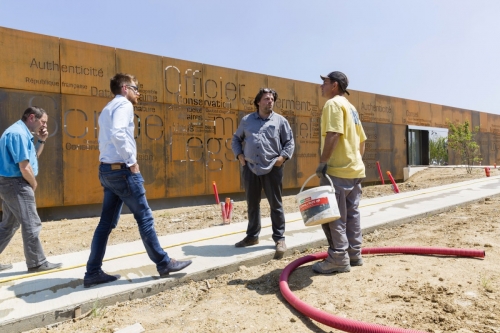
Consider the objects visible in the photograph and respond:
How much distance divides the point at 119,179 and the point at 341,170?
1.87m

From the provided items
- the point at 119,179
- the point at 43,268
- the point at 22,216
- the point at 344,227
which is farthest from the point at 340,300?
the point at 22,216

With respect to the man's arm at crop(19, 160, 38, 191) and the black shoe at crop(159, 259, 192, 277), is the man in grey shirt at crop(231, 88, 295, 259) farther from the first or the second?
the man's arm at crop(19, 160, 38, 191)

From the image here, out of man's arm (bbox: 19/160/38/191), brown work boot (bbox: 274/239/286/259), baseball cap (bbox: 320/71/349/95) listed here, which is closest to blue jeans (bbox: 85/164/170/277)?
man's arm (bbox: 19/160/38/191)

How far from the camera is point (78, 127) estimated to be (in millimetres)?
7195

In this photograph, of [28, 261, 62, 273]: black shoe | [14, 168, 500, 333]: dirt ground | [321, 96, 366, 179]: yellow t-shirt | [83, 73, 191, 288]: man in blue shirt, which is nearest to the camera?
[14, 168, 500, 333]: dirt ground

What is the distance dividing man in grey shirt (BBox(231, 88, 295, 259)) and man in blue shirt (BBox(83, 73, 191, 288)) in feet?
3.95

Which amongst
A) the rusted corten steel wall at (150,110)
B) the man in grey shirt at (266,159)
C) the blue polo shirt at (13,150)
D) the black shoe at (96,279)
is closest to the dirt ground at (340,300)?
the black shoe at (96,279)

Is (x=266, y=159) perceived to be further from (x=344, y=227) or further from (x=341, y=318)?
(x=341, y=318)

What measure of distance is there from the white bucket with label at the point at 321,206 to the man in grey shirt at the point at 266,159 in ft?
2.99

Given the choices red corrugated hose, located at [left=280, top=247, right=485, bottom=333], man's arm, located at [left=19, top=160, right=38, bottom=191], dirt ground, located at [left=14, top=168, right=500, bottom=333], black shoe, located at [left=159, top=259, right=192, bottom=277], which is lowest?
dirt ground, located at [left=14, top=168, right=500, bottom=333]

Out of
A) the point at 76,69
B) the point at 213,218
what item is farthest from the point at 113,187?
the point at 76,69

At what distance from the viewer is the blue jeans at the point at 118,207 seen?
9.00 ft

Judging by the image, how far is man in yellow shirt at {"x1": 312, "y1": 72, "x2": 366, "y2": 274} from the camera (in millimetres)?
2904

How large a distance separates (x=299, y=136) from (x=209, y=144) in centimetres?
337
